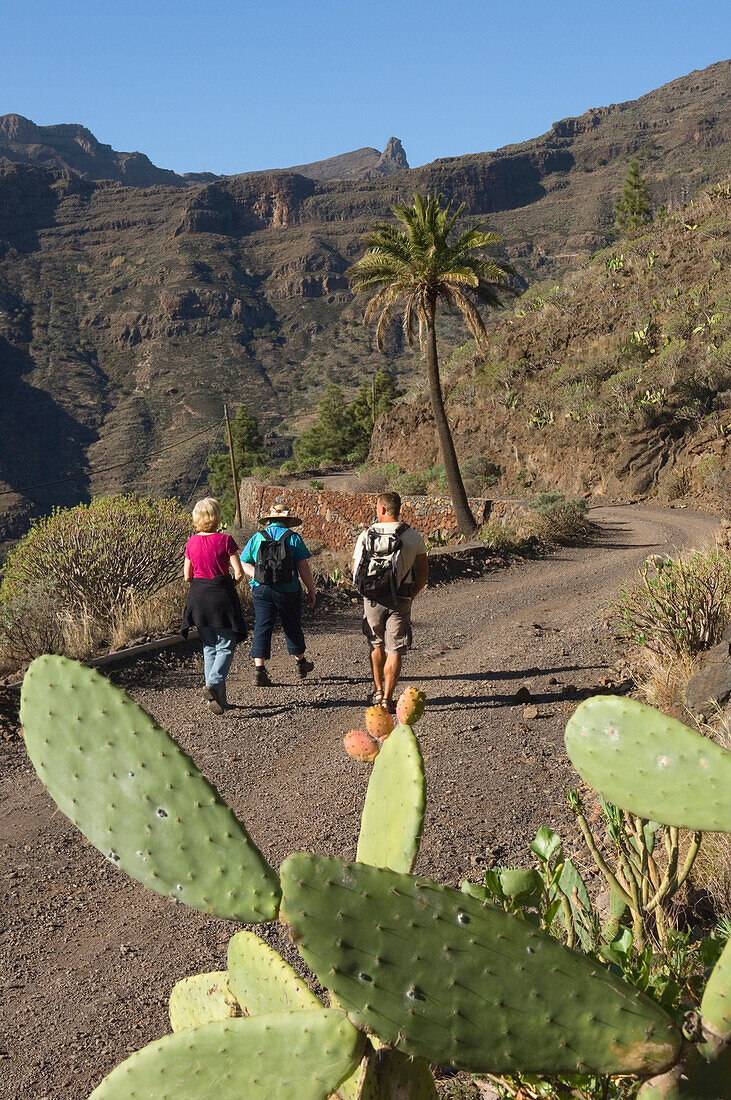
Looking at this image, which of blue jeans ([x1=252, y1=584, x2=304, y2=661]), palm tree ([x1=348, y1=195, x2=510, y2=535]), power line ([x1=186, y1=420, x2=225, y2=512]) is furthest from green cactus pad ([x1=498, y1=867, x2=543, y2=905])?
power line ([x1=186, y1=420, x2=225, y2=512])

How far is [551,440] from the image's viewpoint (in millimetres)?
28094

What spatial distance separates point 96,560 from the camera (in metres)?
9.35

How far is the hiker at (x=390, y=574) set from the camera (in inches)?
233

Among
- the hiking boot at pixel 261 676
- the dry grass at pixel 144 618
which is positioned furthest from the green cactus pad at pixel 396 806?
the dry grass at pixel 144 618

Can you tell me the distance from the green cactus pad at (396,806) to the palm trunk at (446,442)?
58.3 feet

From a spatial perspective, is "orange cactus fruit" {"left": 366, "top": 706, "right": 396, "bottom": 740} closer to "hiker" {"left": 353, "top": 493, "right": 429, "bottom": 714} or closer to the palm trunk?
"hiker" {"left": 353, "top": 493, "right": 429, "bottom": 714}

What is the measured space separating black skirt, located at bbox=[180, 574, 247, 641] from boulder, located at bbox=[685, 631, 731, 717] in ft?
10.3

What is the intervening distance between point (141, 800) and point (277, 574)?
4.81m

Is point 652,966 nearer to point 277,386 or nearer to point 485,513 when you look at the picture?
point 485,513

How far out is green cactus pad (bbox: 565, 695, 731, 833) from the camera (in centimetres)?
202

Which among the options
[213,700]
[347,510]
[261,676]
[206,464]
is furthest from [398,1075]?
[206,464]

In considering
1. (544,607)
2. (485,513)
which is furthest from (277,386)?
(544,607)

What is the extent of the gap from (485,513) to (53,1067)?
1989 cm

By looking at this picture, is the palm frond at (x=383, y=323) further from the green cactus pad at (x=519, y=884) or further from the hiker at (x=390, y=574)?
the green cactus pad at (x=519, y=884)
